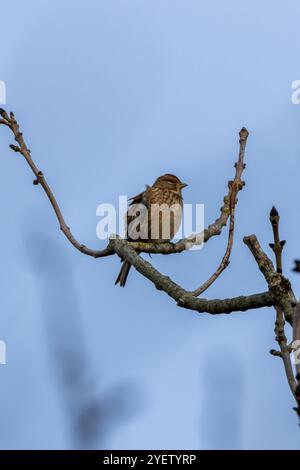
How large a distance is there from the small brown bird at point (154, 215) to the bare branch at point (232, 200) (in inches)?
128

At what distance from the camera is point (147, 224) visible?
8.29m

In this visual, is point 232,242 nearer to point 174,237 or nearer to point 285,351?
point 285,351

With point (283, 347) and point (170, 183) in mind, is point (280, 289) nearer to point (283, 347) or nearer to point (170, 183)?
point (283, 347)

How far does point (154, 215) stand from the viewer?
8.50m

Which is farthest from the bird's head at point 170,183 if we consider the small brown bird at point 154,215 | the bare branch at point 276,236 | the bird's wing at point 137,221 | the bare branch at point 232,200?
the bare branch at point 276,236

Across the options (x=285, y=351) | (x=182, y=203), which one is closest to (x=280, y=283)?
(x=285, y=351)

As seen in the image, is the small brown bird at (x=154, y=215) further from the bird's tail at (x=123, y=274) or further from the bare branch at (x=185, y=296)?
the bare branch at (x=185, y=296)

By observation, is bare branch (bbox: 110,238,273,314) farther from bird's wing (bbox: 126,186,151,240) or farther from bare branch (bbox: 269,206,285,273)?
bird's wing (bbox: 126,186,151,240)

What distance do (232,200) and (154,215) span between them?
384cm

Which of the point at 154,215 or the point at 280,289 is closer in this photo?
the point at 280,289

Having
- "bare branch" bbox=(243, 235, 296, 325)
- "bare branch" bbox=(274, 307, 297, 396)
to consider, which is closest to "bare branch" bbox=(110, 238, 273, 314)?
"bare branch" bbox=(243, 235, 296, 325)

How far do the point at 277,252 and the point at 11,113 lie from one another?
2080mm

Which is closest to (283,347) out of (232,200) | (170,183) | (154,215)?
(232,200)

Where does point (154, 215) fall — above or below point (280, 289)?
above
